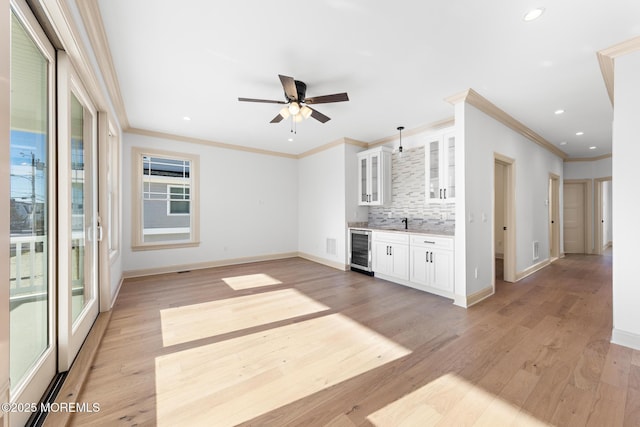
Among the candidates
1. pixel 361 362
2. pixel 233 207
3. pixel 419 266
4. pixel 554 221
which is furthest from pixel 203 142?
pixel 554 221

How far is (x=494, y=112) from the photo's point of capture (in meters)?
3.66

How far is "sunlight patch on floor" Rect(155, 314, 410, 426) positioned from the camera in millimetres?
1603

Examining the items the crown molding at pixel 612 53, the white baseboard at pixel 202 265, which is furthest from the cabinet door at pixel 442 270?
the white baseboard at pixel 202 265

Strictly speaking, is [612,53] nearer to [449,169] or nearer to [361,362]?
[449,169]

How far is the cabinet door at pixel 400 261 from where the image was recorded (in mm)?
4153

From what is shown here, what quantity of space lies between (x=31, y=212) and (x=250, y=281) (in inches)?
124

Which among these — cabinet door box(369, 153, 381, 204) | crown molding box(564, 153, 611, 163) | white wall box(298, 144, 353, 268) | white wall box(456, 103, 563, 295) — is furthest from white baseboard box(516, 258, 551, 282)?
crown molding box(564, 153, 611, 163)

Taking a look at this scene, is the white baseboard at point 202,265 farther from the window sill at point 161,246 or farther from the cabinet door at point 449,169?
the cabinet door at point 449,169

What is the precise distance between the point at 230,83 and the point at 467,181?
3.20m

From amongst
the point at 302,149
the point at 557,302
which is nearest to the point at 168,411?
the point at 557,302

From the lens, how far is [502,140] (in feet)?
13.1

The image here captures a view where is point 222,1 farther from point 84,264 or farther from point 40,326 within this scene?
point 84,264

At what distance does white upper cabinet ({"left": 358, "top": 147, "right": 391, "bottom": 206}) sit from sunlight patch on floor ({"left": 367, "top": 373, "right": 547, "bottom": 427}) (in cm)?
361

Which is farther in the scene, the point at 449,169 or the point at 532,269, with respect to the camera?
the point at 532,269
